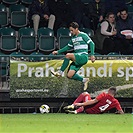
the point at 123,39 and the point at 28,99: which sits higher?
the point at 123,39

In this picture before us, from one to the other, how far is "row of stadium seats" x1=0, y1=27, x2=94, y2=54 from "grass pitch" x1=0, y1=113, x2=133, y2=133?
3510 mm

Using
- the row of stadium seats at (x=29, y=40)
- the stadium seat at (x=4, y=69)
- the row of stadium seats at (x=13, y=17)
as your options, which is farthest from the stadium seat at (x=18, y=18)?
the stadium seat at (x=4, y=69)

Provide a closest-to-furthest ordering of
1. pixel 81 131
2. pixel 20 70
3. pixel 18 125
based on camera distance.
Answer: pixel 81 131
pixel 18 125
pixel 20 70

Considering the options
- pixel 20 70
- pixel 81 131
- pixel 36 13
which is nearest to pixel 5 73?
pixel 20 70

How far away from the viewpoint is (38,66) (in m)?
16.6

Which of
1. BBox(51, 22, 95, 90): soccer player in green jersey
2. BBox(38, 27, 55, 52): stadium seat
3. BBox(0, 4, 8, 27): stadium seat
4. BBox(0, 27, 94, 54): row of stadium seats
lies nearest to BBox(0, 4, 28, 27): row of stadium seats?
BBox(0, 4, 8, 27): stadium seat

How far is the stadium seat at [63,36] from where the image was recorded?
19172mm

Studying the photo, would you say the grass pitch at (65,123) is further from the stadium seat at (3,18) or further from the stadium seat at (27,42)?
the stadium seat at (3,18)

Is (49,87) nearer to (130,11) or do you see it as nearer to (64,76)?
(64,76)

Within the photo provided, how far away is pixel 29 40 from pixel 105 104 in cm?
427

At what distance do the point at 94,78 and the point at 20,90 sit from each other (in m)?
1.95

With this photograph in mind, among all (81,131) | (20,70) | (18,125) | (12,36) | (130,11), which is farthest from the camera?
(130,11)

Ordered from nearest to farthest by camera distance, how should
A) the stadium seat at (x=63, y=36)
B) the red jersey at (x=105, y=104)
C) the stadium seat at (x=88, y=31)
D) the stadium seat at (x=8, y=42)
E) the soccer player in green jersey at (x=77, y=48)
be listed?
the soccer player in green jersey at (x=77, y=48)
the red jersey at (x=105, y=104)
the stadium seat at (x=8, y=42)
the stadium seat at (x=63, y=36)
the stadium seat at (x=88, y=31)

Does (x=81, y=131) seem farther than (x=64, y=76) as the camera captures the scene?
No
